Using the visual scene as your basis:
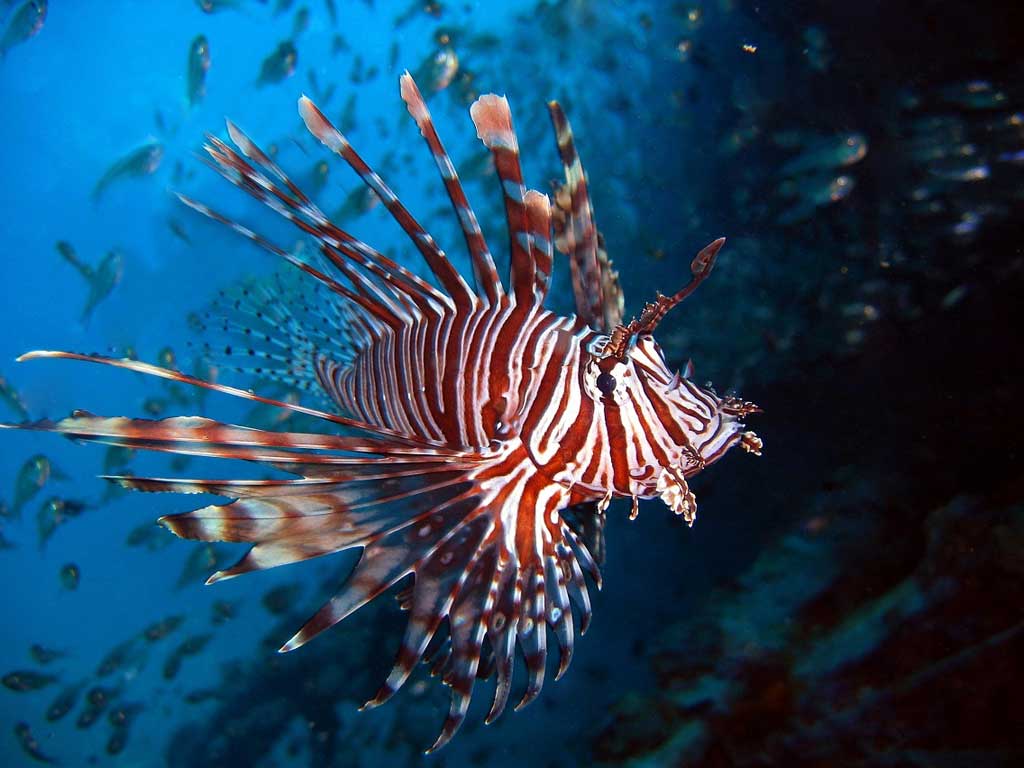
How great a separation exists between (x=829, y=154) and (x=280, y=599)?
10.1 metres

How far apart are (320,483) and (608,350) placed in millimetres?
1196

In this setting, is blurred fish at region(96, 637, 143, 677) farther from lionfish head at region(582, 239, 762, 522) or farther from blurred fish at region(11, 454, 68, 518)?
lionfish head at region(582, 239, 762, 522)

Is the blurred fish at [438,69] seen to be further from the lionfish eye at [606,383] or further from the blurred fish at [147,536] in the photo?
the blurred fish at [147,536]

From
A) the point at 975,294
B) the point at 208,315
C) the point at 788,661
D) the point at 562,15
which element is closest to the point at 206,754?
the point at 208,315

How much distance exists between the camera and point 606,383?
7.90 ft

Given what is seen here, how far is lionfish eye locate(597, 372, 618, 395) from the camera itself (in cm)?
239

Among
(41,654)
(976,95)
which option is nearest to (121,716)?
(41,654)

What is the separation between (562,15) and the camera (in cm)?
1138

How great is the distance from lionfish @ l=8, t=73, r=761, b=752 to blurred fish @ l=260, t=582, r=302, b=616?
8.48 m

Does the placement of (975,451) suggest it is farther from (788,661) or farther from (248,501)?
(248,501)

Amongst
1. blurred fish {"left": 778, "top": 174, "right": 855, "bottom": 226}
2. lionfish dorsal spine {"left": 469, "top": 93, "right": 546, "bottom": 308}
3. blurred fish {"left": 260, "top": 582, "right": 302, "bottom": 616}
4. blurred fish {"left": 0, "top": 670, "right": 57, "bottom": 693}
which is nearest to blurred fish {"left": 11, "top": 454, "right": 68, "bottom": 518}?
blurred fish {"left": 0, "top": 670, "right": 57, "bottom": 693}

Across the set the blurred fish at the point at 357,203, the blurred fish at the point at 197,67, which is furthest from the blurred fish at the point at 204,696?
the blurred fish at the point at 197,67

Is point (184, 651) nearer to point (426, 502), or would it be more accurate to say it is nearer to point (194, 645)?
point (194, 645)

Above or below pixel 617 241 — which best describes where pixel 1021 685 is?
below
